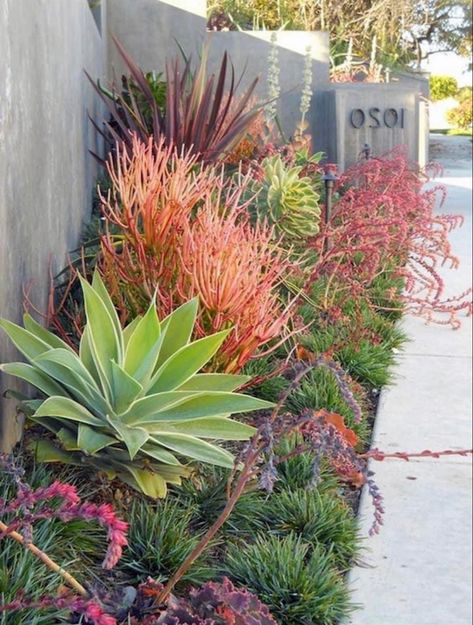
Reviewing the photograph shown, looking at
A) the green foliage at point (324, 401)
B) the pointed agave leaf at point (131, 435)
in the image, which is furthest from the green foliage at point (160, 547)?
the green foliage at point (324, 401)

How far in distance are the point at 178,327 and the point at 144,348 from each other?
0.22 metres

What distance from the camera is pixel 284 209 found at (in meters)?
6.09

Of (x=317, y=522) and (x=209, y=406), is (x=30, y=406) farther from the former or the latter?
(x=317, y=522)

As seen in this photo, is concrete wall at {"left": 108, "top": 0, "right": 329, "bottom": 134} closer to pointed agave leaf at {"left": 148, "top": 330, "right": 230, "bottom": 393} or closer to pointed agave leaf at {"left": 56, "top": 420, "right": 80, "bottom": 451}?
pointed agave leaf at {"left": 148, "top": 330, "right": 230, "bottom": 393}

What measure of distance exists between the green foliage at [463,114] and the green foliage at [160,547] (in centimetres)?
1306

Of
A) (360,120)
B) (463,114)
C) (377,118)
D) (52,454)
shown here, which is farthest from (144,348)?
(463,114)

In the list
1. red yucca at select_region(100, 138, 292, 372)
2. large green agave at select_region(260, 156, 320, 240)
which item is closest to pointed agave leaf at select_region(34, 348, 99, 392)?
red yucca at select_region(100, 138, 292, 372)

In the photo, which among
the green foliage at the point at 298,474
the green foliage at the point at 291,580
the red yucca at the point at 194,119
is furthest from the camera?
the red yucca at the point at 194,119

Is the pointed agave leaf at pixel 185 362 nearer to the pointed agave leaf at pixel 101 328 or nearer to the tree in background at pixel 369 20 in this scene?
the pointed agave leaf at pixel 101 328

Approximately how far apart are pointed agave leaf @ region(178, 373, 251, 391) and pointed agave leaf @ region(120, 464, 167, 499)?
0.36 m

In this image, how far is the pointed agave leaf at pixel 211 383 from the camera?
3.53 metres

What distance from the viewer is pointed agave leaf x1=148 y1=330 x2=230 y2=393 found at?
335 centimetres

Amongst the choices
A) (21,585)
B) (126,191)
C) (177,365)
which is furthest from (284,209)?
(21,585)

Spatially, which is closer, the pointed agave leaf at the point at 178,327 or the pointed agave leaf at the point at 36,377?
the pointed agave leaf at the point at 36,377
